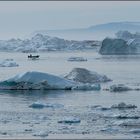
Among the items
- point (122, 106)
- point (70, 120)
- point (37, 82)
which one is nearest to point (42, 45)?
point (37, 82)

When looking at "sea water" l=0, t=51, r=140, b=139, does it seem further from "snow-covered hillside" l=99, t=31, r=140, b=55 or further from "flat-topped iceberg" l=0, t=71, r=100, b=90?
"snow-covered hillside" l=99, t=31, r=140, b=55

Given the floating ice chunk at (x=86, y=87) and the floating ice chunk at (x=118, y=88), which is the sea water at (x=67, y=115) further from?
the floating ice chunk at (x=86, y=87)

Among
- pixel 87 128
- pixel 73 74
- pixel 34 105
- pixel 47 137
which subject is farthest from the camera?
pixel 73 74

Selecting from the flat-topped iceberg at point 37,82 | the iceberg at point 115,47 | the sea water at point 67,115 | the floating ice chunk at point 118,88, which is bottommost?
the sea water at point 67,115

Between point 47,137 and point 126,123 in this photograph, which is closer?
point 47,137

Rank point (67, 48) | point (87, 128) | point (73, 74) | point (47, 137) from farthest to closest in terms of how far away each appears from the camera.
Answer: point (67, 48) < point (73, 74) < point (87, 128) < point (47, 137)

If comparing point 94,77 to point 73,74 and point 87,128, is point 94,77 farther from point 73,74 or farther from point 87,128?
point 87,128

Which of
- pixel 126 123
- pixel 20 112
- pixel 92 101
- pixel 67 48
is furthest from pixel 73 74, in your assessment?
pixel 67 48

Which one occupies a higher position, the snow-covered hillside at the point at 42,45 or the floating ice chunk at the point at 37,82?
the snow-covered hillside at the point at 42,45

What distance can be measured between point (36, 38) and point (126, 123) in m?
71.8

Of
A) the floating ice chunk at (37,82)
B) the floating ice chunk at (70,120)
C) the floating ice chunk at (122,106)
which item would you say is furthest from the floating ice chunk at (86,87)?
the floating ice chunk at (70,120)

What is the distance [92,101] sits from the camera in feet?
59.9

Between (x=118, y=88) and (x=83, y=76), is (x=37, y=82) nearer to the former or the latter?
(x=118, y=88)

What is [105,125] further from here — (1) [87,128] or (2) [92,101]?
(2) [92,101]
